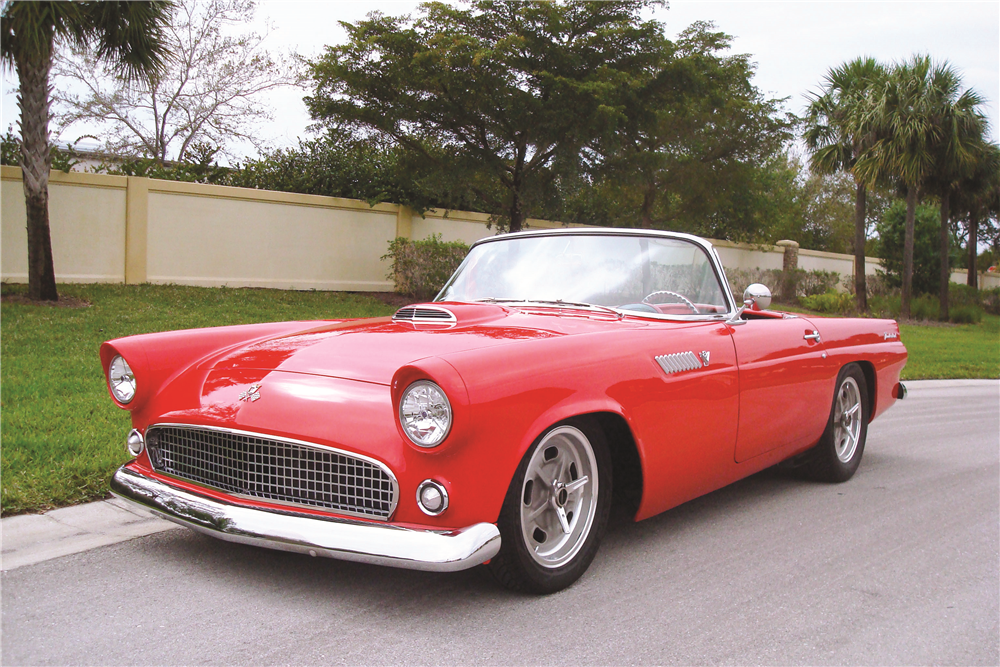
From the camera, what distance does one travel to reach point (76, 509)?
3.91m

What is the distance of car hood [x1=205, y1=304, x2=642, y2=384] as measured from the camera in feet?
10.3

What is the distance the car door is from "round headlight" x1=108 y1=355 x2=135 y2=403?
272 cm

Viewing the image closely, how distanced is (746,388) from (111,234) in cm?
1174

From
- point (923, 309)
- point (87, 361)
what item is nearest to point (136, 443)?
point (87, 361)

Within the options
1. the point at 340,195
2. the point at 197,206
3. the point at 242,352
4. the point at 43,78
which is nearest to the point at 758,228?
the point at 340,195

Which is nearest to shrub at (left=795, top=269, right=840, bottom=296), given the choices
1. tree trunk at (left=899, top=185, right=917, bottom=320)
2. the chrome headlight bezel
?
tree trunk at (left=899, top=185, right=917, bottom=320)

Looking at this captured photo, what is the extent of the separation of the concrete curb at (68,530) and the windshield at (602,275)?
6.23 ft

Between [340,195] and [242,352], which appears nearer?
[242,352]

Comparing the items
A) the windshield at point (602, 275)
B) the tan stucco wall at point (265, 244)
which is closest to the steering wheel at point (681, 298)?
the windshield at point (602, 275)

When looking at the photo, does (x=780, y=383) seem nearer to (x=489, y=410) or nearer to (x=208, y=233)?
(x=489, y=410)

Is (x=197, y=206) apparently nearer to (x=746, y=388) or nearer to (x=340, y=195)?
(x=340, y=195)

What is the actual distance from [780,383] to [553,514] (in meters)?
1.71

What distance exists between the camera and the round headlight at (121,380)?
3.51m

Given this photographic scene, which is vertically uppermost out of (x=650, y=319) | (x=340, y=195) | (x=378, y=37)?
(x=378, y=37)
